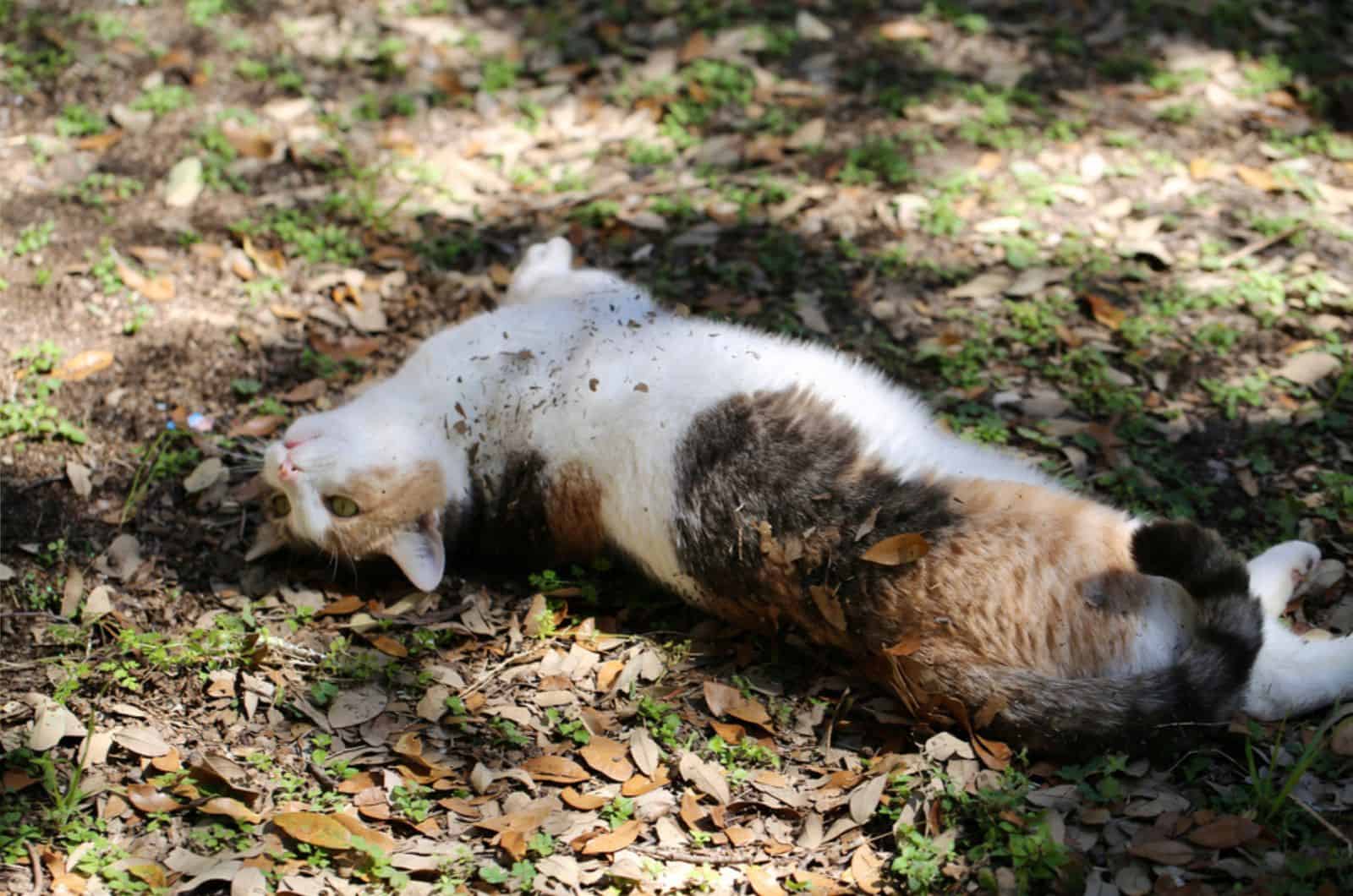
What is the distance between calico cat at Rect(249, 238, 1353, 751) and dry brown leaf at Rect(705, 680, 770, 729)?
256 millimetres

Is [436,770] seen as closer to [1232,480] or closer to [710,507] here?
[710,507]

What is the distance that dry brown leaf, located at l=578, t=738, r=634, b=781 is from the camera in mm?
3660

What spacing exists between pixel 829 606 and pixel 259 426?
2.67 m

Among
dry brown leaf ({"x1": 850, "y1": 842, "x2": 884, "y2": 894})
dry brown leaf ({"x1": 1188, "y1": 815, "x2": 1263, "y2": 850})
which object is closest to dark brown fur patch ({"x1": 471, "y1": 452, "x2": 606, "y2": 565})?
dry brown leaf ({"x1": 850, "y1": 842, "x2": 884, "y2": 894})

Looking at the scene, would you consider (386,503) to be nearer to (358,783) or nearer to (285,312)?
(358,783)

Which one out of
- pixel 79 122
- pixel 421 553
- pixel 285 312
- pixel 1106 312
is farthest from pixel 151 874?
pixel 79 122

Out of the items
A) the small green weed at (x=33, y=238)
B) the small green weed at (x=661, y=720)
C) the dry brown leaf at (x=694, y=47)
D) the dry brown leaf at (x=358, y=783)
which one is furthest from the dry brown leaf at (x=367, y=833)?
the dry brown leaf at (x=694, y=47)

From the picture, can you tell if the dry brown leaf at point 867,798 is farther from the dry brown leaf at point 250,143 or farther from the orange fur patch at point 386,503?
the dry brown leaf at point 250,143

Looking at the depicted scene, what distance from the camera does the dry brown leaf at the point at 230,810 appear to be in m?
3.39

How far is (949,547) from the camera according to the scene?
352 centimetres

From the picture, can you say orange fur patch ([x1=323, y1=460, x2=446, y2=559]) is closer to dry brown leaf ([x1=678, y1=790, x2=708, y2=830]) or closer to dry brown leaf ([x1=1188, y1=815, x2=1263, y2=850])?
dry brown leaf ([x1=678, y1=790, x2=708, y2=830])

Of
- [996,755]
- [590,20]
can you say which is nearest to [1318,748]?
[996,755]

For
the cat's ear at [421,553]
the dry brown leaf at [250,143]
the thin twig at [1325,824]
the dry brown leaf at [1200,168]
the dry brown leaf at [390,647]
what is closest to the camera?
the thin twig at [1325,824]

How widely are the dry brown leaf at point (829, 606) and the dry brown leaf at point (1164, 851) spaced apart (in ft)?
3.39
